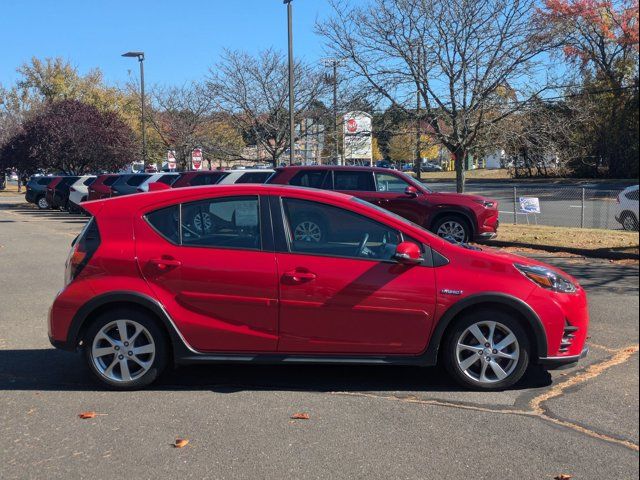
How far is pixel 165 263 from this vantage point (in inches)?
197

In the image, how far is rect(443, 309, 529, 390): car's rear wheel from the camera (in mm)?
4898

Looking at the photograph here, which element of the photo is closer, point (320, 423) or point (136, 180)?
point (320, 423)

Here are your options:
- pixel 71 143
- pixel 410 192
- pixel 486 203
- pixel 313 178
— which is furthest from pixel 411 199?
pixel 71 143

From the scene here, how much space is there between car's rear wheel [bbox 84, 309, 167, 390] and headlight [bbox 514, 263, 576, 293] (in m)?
2.85

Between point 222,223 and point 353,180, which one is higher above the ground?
point 353,180

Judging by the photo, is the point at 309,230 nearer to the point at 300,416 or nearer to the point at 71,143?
the point at 300,416

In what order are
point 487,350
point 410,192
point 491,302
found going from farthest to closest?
point 410,192 → point 487,350 → point 491,302

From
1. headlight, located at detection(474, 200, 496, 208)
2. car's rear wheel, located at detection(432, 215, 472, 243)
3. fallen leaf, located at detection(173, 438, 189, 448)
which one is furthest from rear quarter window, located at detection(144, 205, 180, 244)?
headlight, located at detection(474, 200, 496, 208)

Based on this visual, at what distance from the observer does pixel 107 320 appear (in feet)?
16.7

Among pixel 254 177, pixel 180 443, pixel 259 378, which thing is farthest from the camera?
pixel 254 177

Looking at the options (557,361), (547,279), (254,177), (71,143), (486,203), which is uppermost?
(71,143)

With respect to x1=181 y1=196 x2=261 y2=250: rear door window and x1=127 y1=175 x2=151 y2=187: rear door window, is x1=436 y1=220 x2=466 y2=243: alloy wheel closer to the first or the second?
x1=181 y1=196 x2=261 y2=250: rear door window

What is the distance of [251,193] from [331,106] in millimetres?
19502

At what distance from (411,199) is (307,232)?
8.74 metres
